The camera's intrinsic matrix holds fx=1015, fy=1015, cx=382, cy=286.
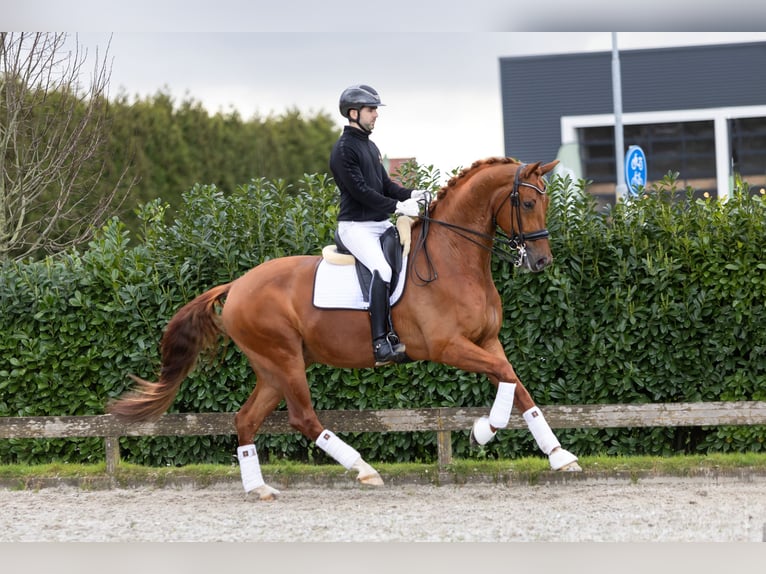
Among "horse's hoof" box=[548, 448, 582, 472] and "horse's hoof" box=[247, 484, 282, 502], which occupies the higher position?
"horse's hoof" box=[548, 448, 582, 472]

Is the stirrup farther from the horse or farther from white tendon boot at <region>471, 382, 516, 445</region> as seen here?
white tendon boot at <region>471, 382, 516, 445</region>

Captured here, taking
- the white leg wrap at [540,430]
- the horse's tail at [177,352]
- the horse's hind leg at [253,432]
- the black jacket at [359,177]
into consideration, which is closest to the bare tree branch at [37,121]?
the horse's tail at [177,352]

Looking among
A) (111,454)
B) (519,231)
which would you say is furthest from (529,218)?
(111,454)

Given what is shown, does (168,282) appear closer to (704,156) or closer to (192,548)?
(192,548)

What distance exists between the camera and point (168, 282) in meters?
9.01

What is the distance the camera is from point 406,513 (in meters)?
7.03

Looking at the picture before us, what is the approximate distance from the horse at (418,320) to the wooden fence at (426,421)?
578 mm

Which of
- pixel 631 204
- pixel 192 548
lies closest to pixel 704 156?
pixel 631 204

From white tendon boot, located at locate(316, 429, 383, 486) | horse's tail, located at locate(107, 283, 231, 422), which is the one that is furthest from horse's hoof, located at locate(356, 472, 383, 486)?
horse's tail, located at locate(107, 283, 231, 422)

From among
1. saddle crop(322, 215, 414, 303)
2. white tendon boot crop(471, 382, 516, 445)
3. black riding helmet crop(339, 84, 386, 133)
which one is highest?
black riding helmet crop(339, 84, 386, 133)

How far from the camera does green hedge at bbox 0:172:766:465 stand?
8430 mm

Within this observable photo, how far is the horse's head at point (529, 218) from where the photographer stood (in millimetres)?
7180

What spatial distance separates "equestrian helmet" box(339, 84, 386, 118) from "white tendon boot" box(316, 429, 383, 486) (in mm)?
2431

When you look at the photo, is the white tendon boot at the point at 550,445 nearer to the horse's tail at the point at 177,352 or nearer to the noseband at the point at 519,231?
the noseband at the point at 519,231
